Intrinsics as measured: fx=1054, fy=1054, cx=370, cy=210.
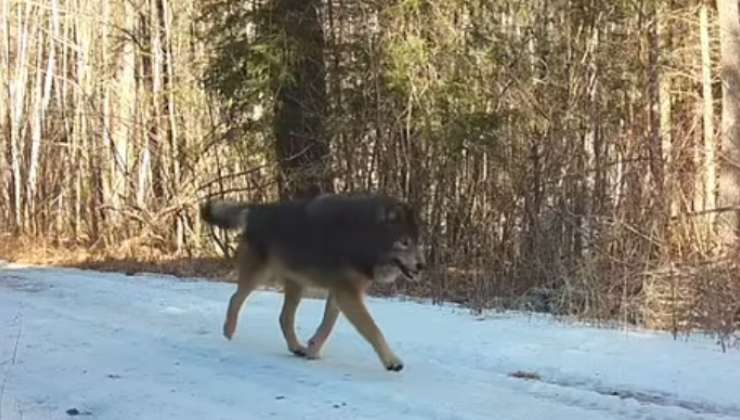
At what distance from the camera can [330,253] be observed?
7035 millimetres

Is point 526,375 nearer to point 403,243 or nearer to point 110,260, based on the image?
point 403,243

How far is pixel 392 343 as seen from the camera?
7680 mm

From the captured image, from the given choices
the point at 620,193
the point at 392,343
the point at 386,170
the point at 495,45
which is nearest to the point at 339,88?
the point at 386,170

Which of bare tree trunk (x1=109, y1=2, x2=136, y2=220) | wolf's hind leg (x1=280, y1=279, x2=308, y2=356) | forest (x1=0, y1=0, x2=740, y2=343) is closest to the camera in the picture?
wolf's hind leg (x1=280, y1=279, x2=308, y2=356)

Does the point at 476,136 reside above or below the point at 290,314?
above

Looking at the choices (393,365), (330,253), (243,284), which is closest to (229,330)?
(243,284)

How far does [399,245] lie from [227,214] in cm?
175

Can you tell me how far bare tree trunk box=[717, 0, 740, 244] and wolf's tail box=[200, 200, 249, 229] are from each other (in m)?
8.35

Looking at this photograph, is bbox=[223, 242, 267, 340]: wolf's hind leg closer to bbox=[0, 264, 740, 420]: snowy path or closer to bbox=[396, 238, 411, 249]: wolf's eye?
bbox=[0, 264, 740, 420]: snowy path

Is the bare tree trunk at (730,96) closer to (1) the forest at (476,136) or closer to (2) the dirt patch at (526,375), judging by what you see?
(1) the forest at (476,136)

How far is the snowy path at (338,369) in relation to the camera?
5711mm

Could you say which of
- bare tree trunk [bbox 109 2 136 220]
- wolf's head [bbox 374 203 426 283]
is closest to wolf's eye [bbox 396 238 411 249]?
wolf's head [bbox 374 203 426 283]

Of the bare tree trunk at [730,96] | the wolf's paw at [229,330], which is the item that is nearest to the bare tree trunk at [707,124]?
the bare tree trunk at [730,96]

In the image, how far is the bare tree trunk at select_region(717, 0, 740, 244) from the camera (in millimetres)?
14719
